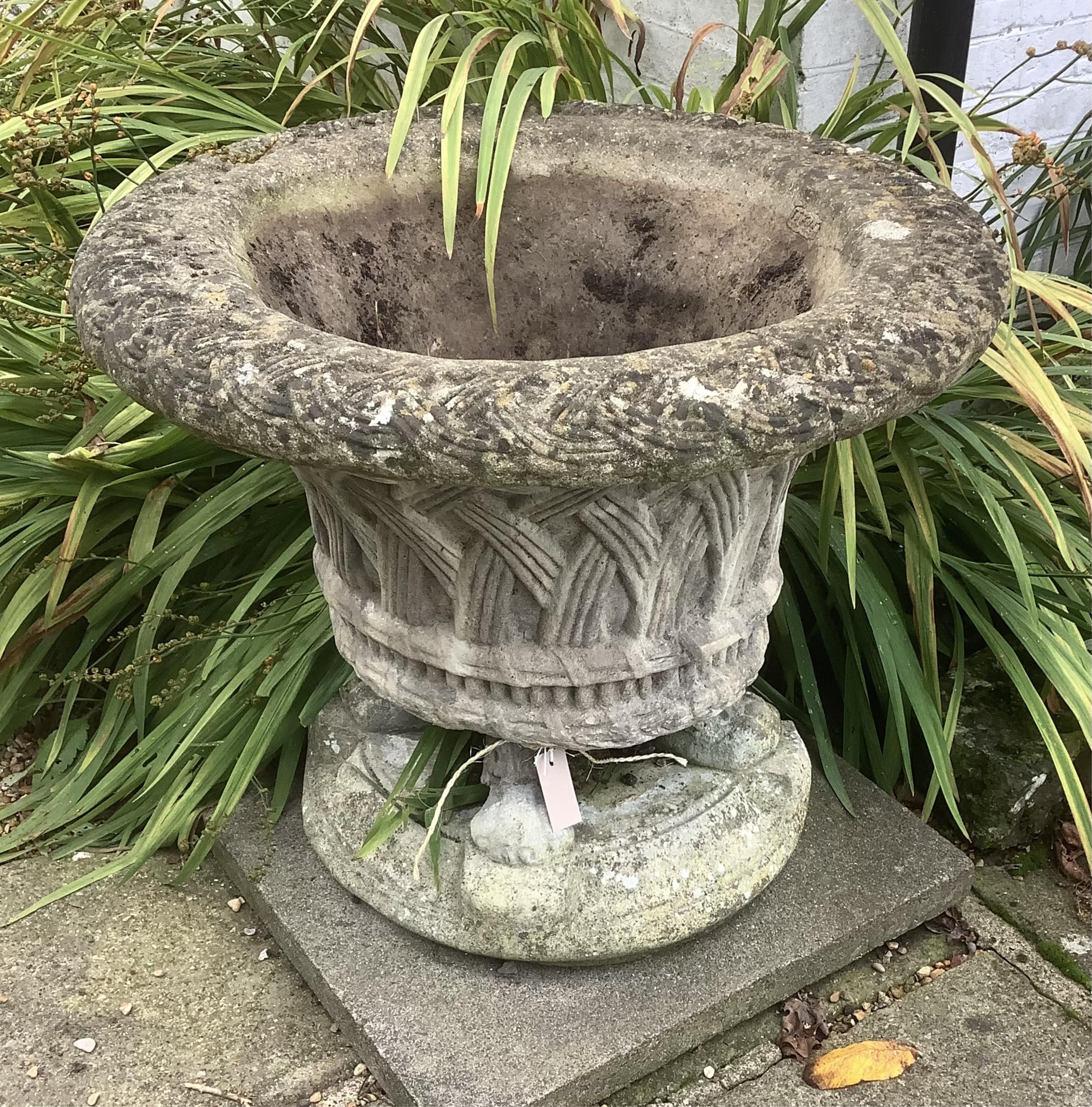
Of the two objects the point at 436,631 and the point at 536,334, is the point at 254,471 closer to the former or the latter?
the point at 536,334

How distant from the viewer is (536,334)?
5.54ft

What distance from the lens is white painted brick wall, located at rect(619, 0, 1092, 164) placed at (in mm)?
2064

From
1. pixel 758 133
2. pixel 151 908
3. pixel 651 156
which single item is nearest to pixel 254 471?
pixel 151 908

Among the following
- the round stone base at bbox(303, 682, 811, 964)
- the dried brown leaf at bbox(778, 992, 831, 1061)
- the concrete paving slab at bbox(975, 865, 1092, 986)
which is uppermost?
the round stone base at bbox(303, 682, 811, 964)

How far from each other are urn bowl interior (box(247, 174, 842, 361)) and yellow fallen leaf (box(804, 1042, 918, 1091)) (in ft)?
3.31

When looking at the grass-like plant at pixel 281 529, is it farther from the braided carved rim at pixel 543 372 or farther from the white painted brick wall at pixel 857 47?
the braided carved rim at pixel 543 372

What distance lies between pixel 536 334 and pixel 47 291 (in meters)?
0.92

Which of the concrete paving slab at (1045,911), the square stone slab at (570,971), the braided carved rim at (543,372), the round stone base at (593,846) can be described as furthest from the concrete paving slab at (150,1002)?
the concrete paving slab at (1045,911)

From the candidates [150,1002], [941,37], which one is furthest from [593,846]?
[941,37]

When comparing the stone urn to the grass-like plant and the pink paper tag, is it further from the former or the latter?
the grass-like plant

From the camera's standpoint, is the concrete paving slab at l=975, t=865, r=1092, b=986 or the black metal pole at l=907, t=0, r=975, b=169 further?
the black metal pole at l=907, t=0, r=975, b=169

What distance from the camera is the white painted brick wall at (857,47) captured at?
2064mm

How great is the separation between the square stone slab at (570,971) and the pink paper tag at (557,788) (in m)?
0.22

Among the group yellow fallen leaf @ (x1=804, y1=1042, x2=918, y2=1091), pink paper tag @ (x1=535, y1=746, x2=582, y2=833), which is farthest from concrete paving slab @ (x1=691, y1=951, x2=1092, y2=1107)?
pink paper tag @ (x1=535, y1=746, x2=582, y2=833)
